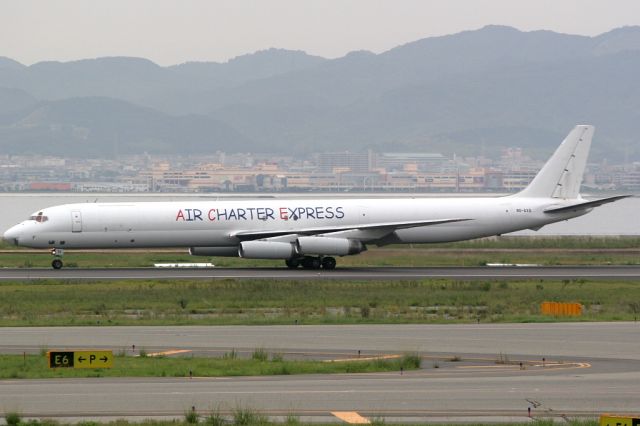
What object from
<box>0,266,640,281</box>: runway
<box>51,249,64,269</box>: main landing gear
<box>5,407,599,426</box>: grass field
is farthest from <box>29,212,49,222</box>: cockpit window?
<box>5,407,599,426</box>: grass field

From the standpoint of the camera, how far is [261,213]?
6262cm

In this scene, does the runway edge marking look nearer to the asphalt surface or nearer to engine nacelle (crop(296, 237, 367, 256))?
the asphalt surface

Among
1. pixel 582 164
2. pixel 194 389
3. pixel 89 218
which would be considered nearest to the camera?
pixel 194 389

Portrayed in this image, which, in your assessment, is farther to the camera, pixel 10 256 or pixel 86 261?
pixel 10 256

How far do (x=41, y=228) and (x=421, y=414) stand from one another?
140ft

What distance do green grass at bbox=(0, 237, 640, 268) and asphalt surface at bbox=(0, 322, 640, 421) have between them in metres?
31.4

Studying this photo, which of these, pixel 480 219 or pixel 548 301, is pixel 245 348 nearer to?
pixel 548 301

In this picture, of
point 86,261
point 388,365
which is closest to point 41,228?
point 86,261

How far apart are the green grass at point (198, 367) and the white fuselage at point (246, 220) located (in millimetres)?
31615

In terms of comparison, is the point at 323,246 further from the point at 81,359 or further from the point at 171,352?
the point at 81,359

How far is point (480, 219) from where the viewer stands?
6469cm

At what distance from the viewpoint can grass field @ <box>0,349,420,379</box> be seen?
26.5 meters

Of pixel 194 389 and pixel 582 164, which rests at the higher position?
pixel 582 164

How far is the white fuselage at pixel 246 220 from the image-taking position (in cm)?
6050
